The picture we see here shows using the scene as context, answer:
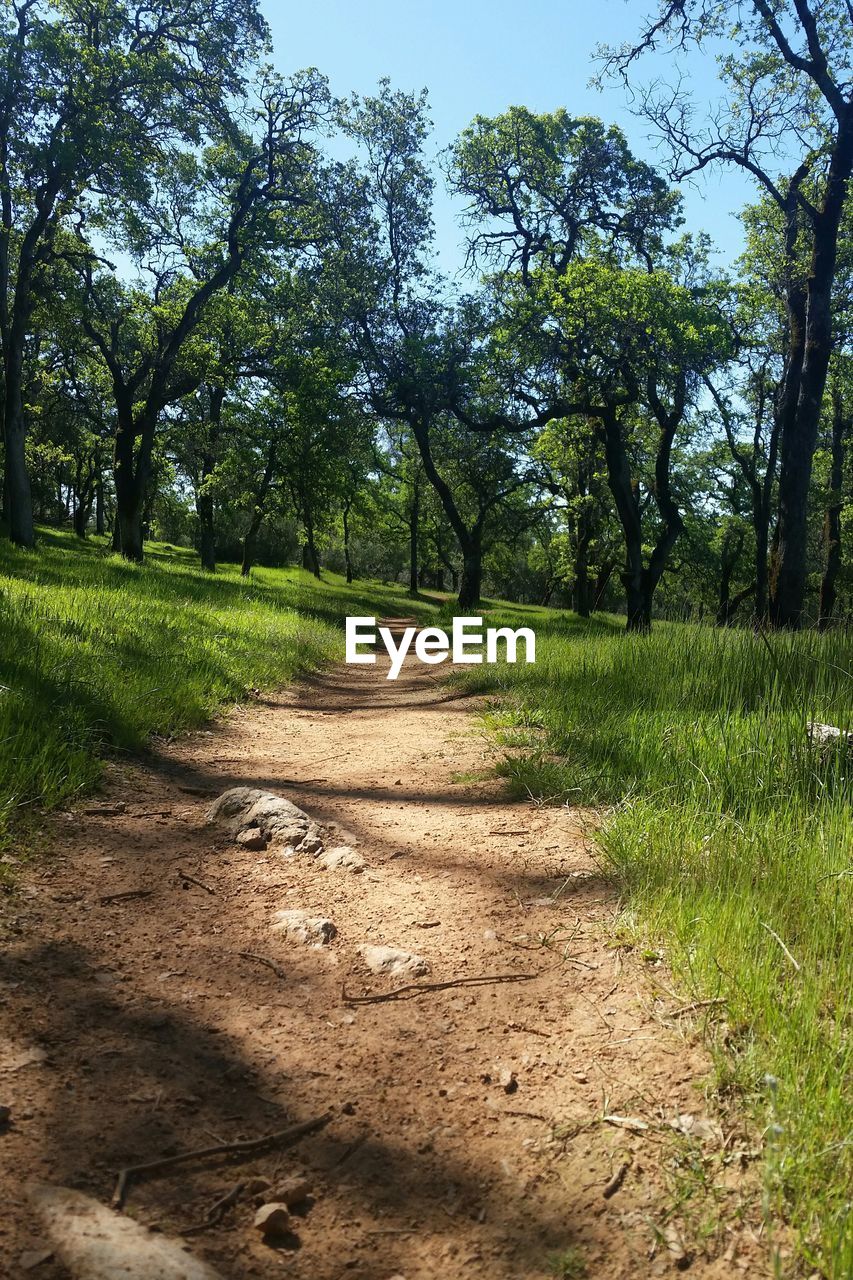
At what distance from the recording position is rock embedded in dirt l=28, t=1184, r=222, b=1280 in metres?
1.35

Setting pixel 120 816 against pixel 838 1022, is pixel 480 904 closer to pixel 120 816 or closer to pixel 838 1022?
pixel 838 1022

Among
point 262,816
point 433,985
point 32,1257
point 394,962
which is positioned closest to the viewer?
point 32,1257

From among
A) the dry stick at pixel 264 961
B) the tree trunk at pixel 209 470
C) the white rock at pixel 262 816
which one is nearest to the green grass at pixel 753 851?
the dry stick at pixel 264 961

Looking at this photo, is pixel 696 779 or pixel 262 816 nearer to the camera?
pixel 696 779

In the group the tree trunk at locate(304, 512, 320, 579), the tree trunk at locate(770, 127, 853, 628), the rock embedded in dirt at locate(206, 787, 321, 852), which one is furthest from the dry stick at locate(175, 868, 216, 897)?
the tree trunk at locate(304, 512, 320, 579)

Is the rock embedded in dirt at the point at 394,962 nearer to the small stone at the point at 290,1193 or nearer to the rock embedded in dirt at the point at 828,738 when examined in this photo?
the small stone at the point at 290,1193

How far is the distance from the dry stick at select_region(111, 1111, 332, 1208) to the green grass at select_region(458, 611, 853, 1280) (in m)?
1.03

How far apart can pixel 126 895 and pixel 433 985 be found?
51.9 inches

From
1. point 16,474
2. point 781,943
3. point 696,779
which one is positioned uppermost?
point 16,474

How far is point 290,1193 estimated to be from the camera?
1637 mm

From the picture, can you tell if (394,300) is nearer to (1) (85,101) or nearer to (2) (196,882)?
(1) (85,101)

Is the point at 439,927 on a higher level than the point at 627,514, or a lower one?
lower

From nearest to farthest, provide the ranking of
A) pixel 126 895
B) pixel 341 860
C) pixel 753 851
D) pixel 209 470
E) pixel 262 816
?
1. pixel 753 851
2. pixel 126 895
3. pixel 341 860
4. pixel 262 816
5. pixel 209 470

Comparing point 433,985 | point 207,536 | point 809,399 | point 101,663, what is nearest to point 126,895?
point 433,985
